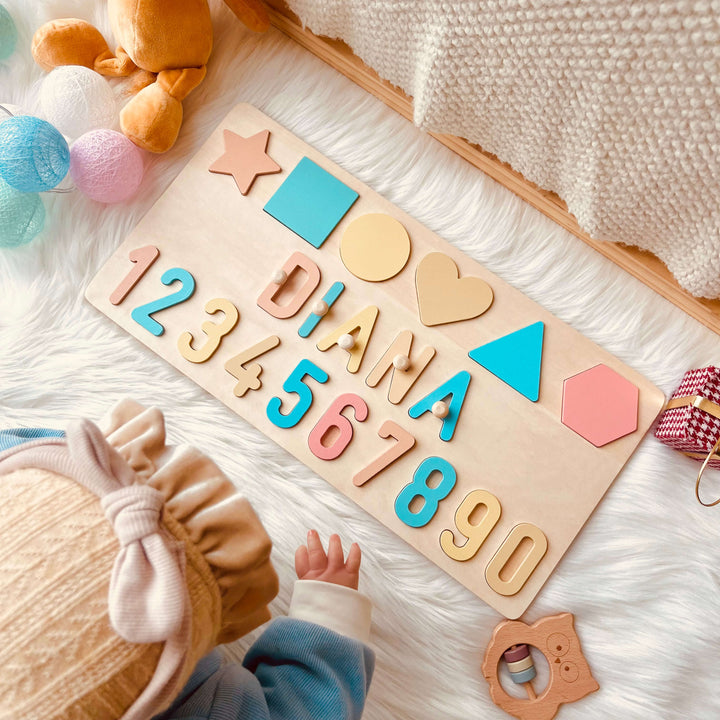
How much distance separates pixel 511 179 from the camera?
0.85 metres

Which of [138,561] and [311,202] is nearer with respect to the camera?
[138,561]

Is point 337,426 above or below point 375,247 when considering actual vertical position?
below

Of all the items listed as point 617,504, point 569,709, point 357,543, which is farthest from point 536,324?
point 569,709

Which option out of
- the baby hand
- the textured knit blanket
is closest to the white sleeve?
the baby hand

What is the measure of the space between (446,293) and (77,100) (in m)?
0.49

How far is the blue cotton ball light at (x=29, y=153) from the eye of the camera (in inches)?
30.1

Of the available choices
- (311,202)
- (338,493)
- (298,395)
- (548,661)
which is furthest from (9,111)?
(548,661)

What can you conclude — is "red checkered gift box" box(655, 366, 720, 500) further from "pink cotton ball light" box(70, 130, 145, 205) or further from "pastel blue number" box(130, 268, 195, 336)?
"pink cotton ball light" box(70, 130, 145, 205)

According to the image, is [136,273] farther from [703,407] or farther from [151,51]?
[703,407]

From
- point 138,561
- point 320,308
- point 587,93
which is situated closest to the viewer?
point 138,561

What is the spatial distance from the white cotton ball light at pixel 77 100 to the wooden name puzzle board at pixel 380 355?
12 cm

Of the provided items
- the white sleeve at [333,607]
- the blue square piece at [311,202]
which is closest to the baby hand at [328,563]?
the white sleeve at [333,607]

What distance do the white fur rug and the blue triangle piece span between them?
5 centimetres

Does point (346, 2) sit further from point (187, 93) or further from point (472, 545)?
point (472, 545)
